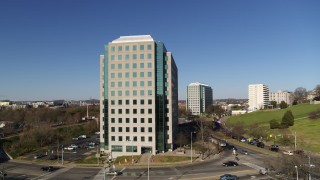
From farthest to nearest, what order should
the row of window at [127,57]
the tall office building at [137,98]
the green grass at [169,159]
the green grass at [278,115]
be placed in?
the green grass at [278,115] < the row of window at [127,57] < the tall office building at [137,98] < the green grass at [169,159]

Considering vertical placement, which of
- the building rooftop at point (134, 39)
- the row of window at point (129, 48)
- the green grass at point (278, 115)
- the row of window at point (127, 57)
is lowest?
the green grass at point (278, 115)

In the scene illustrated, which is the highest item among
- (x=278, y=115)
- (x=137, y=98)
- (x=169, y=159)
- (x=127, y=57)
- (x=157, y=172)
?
(x=127, y=57)

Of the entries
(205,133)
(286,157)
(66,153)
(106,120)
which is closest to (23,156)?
(66,153)

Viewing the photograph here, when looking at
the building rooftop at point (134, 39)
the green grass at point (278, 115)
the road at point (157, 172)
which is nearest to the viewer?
the road at point (157, 172)

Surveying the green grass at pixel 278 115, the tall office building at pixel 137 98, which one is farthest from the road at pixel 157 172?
the green grass at pixel 278 115

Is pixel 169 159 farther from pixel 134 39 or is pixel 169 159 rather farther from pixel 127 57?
pixel 134 39

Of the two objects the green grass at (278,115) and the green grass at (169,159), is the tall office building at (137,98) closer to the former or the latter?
the green grass at (169,159)

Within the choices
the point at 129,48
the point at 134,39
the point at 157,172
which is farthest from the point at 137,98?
Answer: the point at 157,172

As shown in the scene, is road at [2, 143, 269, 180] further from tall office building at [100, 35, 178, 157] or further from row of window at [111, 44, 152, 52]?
row of window at [111, 44, 152, 52]
